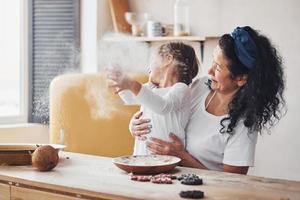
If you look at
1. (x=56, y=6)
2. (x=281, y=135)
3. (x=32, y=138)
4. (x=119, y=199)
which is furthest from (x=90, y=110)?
(x=119, y=199)

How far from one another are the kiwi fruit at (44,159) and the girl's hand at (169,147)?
51 cm

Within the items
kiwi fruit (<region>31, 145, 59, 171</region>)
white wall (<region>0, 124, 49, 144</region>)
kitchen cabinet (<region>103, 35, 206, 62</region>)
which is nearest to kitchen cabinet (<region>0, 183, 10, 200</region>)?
kiwi fruit (<region>31, 145, 59, 171</region>)

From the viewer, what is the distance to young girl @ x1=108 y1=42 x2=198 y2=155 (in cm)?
243

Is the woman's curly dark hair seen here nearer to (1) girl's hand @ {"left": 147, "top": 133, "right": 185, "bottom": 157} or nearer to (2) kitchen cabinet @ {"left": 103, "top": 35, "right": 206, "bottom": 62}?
(1) girl's hand @ {"left": 147, "top": 133, "right": 185, "bottom": 157}

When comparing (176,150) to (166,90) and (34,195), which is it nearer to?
(166,90)

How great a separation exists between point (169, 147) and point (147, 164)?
37cm

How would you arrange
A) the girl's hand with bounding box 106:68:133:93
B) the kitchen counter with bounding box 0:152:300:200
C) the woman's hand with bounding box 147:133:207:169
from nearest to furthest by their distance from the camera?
the kitchen counter with bounding box 0:152:300:200 < the girl's hand with bounding box 106:68:133:93 < the woman's hand with bounding box 147:133:207:169

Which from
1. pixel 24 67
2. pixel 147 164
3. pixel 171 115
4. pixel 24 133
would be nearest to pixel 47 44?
pixel 24 67

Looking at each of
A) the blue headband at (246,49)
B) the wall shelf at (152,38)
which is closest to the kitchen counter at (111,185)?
the blue headband at (246,49)

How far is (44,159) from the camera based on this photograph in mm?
2293

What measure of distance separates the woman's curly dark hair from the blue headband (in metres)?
0.02

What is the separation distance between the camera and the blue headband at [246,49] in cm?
255

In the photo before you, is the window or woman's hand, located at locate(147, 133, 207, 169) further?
the window

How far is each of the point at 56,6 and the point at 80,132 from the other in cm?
107
